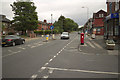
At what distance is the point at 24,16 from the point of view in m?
37.4

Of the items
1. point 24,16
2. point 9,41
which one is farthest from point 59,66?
point 24,16

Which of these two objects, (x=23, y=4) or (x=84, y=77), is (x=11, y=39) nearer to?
(x=84, y=77)

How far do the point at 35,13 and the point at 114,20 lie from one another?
92.6 ft

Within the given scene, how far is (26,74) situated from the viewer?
507 centimetres

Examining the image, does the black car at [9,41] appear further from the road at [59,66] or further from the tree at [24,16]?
the tree at [24,16]

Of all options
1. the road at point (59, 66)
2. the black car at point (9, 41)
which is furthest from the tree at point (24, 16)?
the road at point (59, 66)

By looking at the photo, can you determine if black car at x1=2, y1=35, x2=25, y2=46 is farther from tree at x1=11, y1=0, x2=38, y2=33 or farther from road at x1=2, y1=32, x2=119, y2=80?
tree at x1=11, y1=0, x2=38, y2=33

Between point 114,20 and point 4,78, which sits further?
point 114,20

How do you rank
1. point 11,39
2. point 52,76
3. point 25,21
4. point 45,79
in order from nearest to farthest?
point 45,79 → point 52,76 → point 11,39 → point 25,21

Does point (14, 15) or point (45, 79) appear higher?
point (14, 15)

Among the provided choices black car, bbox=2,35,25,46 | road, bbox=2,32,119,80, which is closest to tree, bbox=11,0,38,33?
black car, bbox=2,35,25,46

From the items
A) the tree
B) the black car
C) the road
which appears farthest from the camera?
the tree

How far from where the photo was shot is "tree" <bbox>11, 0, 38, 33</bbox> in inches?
1471

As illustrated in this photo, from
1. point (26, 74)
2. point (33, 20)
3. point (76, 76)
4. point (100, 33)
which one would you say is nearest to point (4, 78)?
point (26, 74)
